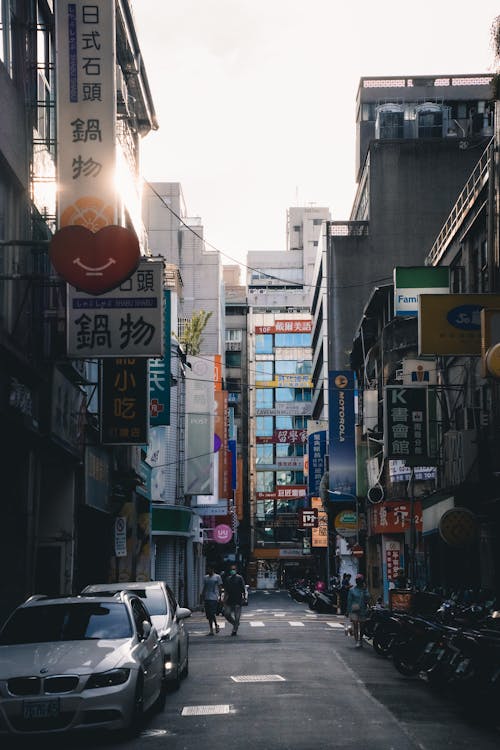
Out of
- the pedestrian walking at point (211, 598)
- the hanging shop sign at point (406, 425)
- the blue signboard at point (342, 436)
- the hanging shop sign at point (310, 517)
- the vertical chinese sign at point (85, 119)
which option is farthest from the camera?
the hanging shop sign at point (310, 517)

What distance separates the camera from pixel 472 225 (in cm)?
3356

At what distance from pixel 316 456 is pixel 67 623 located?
6835 cm

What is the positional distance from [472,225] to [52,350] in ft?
50.8

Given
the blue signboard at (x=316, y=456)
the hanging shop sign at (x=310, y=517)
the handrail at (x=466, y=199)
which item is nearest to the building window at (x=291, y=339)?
the hanging shop sign at (x=310, y=517)

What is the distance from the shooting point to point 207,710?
14531 millimetres

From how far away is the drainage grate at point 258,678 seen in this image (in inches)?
704

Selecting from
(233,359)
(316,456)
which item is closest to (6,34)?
(316,456)

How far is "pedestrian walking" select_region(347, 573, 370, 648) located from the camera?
27.1m

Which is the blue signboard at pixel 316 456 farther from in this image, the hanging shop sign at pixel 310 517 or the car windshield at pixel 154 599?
the car windshield at pixel 154 599

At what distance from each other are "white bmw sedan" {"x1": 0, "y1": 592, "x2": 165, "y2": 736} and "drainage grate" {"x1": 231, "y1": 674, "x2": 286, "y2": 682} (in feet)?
12.8

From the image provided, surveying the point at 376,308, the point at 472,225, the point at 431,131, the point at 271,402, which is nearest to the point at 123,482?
the point at 472,225

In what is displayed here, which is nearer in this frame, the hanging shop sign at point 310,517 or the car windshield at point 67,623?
the car windshield at point 67,623

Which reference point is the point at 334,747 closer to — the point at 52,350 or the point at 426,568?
the point at 52,350

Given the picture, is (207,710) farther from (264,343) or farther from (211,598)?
(264,343)
